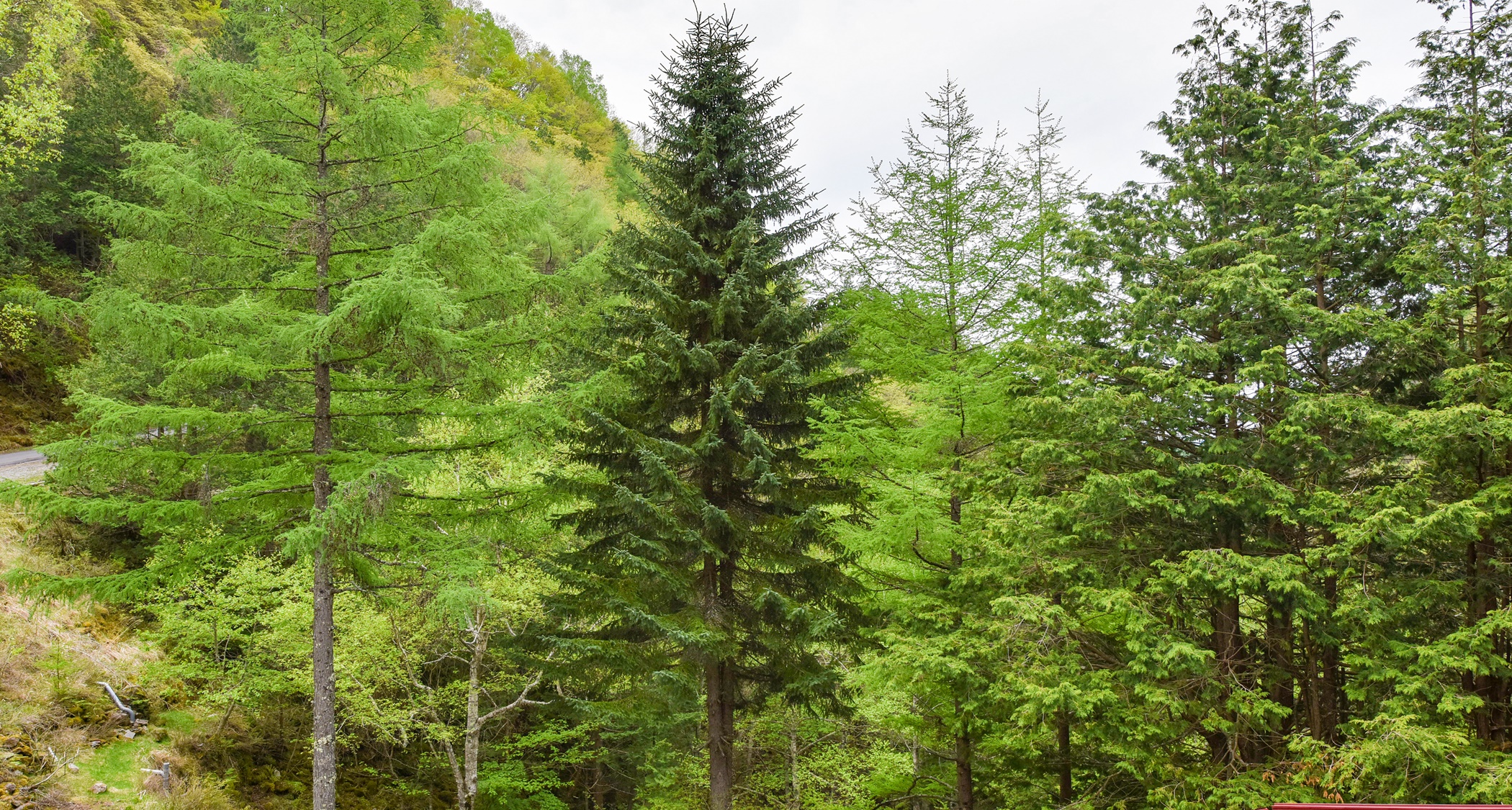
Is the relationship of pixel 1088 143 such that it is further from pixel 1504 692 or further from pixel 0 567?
pixel 0 567

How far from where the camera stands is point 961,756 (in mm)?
11031

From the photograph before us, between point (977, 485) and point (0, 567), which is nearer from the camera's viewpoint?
point (977, 485)

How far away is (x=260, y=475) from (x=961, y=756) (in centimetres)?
1061

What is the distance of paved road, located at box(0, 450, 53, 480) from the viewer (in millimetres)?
17531

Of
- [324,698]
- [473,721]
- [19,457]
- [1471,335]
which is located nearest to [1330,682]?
[1471,335]

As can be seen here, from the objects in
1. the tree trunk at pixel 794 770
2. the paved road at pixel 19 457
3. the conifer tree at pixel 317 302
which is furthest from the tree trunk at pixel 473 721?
the paved road at pixel 19 457

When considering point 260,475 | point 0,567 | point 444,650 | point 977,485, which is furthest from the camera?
point 444,650

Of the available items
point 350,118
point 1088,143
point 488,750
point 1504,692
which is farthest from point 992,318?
point 488,750

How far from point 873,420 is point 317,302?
25.4ft

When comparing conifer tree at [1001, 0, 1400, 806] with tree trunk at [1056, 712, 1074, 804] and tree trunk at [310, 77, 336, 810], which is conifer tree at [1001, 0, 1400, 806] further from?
tree trunk at [310, 77, 336, 810]

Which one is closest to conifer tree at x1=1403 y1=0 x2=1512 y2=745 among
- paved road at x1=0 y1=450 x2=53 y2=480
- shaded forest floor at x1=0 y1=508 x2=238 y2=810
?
shaded forest floor at x1=0 y1=508 x2=238 y2=810

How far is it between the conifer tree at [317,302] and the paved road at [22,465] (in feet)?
35.4

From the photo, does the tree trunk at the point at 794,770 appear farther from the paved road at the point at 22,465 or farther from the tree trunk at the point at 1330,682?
the paved road at the point at 22,465

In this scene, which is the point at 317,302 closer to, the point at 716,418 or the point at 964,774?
the point at 716,418
